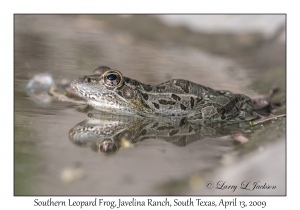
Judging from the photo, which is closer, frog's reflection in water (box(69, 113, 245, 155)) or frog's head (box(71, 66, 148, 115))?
frog's reflection in water (box(69, 113, 245, 155))

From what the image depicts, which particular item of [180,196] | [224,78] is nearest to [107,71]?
[180,196]

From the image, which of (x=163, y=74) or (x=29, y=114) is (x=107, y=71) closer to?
(x=29, y=114)

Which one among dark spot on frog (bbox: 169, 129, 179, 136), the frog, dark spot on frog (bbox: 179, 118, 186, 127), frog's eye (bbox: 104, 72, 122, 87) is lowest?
dark spot on frog (bbox: 169, 129, 179, 136)

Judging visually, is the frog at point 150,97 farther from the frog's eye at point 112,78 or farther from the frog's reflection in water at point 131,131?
the frog's reflection in water at point 131,131

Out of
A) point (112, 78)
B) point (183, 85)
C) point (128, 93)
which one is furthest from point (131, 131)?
point (183, 85)

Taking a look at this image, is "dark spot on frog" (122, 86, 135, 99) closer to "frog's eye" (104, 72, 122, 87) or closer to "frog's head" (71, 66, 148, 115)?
"frog's head" (71, 66, 148, 115)

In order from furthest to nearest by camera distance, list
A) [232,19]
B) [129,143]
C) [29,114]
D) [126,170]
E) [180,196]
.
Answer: [232,19] → [29,114] → [129,143] → [126,170] → [180,196]

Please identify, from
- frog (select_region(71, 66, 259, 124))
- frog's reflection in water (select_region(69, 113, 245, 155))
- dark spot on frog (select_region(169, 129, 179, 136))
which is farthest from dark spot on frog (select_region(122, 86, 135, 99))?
dark spot on frog (select_region(169, 129, 179, 136))

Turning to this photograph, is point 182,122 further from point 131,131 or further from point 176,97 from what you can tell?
point 131,131
